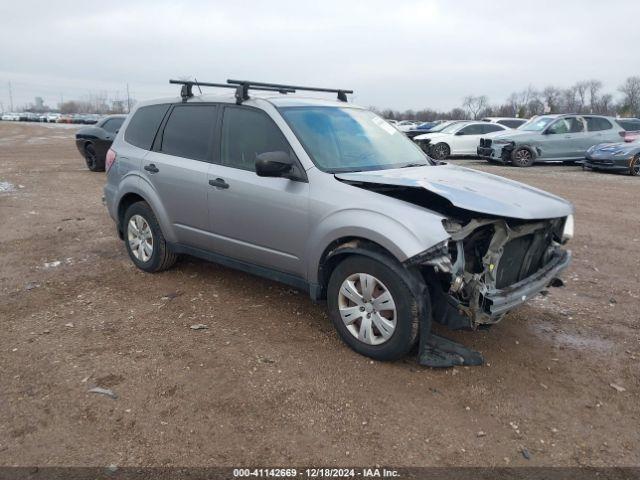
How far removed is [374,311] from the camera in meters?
3.61

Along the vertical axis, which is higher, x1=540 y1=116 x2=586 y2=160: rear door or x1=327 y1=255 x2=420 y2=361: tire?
x1=540 y1=116 x2=586 y2=160: rear door

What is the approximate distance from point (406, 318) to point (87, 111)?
5917 inches

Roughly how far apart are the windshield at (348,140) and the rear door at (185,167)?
0.95 m

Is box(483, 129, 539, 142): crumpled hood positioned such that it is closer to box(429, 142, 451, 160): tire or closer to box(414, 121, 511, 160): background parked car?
box(414, 121, 511, 160): background parked car

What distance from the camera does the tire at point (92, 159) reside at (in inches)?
569

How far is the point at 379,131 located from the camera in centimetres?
487

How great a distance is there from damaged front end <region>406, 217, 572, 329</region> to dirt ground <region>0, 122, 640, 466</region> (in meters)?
0.50

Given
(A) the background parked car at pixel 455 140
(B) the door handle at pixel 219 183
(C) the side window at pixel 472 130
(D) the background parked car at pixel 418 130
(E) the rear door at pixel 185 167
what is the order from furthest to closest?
(D) the background parked car at pixel 418 130
(C) the side window at pixel 472 130
(A) the background parked car at pixel 455 140
(E) the rear door at pixel 185 167
(B) the door handle at pixel 219 183

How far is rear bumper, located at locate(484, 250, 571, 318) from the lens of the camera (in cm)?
337

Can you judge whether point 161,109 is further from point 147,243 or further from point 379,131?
point 379,131

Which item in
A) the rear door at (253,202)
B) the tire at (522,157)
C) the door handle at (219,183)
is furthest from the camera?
the tire at (522,157)

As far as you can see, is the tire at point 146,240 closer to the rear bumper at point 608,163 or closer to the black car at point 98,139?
the black car at point 98,139

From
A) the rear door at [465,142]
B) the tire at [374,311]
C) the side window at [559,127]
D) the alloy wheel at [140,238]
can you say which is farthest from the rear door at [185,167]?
the rear door at [465,142]

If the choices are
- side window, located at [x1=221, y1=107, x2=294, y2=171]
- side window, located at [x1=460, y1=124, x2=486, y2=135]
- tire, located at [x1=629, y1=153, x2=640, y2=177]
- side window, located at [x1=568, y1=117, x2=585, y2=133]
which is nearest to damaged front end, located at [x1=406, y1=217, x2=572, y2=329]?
side window, located at [x1=221, y1=107, x2=294, y2=171]
